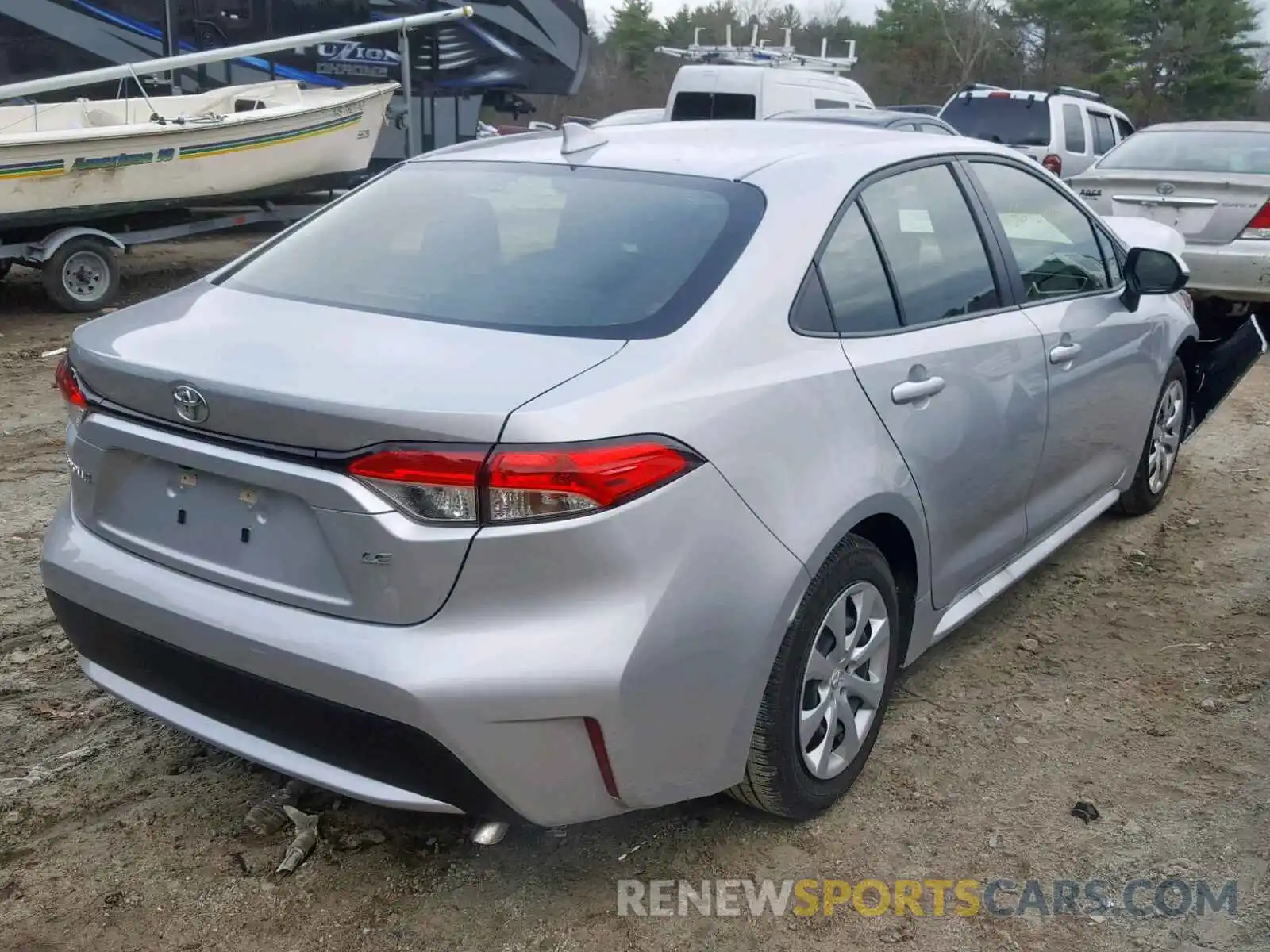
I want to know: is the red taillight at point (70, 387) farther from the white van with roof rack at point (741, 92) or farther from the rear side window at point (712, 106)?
the rear side window at point (712, 106)

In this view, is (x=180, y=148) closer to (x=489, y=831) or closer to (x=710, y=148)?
(x=710, y=148)

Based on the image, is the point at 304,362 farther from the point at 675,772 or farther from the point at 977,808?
the point at 977,808

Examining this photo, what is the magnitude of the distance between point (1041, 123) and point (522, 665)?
42.4 feet

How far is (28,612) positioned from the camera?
3900 mm

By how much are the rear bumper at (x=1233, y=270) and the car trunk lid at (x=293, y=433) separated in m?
6.64

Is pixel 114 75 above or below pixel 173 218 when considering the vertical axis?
above

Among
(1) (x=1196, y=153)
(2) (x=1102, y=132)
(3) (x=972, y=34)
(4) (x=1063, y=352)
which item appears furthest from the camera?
(3) (x=972, y=34)

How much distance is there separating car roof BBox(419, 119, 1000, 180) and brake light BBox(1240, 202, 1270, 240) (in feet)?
16.2

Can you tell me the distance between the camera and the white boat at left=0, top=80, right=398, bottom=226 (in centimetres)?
852

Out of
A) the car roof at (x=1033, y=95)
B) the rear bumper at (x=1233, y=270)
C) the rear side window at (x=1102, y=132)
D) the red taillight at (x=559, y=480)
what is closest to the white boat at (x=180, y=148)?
the car roof at (x=1033, y=95)

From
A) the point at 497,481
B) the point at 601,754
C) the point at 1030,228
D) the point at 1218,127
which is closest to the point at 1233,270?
the point at 1218,127

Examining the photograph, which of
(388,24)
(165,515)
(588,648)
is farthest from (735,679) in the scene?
(388,24)

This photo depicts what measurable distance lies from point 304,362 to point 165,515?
46cm

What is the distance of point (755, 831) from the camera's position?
285 centimetres
